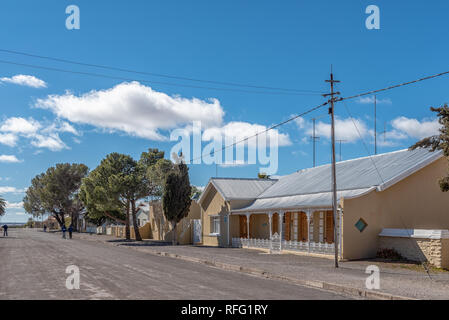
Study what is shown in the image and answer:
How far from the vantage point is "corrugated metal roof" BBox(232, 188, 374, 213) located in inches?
976

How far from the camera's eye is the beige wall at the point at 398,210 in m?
23.2

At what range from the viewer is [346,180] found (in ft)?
91.2

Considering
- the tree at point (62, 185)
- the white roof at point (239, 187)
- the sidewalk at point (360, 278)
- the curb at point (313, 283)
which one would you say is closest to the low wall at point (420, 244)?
the sidewalk at point (360, 278)

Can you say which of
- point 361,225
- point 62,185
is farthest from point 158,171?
point 62,185

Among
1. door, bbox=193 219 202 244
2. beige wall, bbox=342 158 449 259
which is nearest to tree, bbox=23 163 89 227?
door, bbox=193 219 202 244

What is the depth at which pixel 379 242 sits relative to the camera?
23.6 meters

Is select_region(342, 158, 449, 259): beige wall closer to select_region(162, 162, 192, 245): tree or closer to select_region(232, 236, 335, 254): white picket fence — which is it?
select_region(232, 236, 335, 254): white picket fence

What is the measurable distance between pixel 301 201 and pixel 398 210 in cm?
603

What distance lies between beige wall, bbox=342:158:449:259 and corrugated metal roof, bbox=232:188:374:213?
2.72 ft

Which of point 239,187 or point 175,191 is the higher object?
point 239,187

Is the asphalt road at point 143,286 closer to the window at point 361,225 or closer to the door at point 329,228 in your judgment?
the window at point 361,225

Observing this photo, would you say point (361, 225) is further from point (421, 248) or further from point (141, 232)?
point (141, 232)
